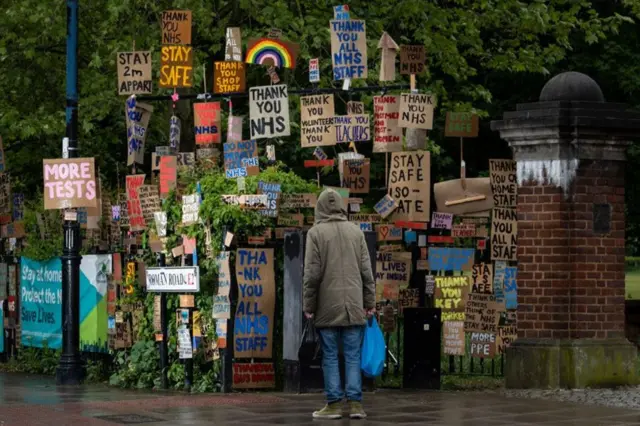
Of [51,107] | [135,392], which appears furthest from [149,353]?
[51,107]

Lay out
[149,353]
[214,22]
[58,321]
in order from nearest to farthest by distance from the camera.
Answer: [149,353]
[58,321]
[214,22]

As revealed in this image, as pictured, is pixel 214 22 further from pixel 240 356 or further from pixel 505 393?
pixel 505 393

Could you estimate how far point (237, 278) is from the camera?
15047mm

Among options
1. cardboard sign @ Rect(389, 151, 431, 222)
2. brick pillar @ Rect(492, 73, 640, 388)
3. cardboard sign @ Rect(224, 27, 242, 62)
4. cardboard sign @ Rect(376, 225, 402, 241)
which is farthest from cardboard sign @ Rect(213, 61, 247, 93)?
brick pillar @ Rect(492, 73, 640, 388)

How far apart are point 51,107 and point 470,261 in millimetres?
10472

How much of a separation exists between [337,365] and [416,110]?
517 cm

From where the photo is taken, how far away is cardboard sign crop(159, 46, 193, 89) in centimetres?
1770

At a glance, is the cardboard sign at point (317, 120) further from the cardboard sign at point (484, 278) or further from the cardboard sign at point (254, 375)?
the cardboard sign at point (254, 375)

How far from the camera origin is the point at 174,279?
622 inches

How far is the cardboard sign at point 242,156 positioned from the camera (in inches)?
639

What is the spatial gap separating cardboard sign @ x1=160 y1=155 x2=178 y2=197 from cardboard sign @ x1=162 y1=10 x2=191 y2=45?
2117 mm

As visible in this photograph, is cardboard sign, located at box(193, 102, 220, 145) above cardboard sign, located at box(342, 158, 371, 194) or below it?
above

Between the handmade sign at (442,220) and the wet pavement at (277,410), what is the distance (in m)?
2.11

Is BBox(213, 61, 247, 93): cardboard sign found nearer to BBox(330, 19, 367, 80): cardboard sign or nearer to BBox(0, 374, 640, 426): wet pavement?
BBox(330, 19, 367, 80): cardboard sign
